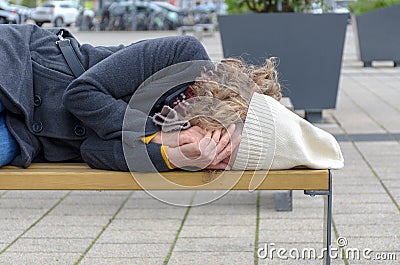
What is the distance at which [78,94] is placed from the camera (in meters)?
3.20

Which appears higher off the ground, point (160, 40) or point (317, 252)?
point (160, 40)

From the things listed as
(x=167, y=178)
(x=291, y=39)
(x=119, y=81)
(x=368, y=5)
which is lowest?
(x=368, y=5)

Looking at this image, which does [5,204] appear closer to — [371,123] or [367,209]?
[367,209]

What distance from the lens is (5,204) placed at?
4.91 metres

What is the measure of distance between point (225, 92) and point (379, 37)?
11.9 metres

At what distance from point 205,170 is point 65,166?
66cm

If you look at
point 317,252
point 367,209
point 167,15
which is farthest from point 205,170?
point 167,15

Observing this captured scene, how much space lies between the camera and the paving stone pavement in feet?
12.8

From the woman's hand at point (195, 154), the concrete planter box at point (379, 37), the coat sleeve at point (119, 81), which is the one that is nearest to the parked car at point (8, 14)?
the concrete planter box at point (379, 37)

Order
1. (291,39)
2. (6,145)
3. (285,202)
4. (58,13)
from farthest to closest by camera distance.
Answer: (58,13), (291,39), (285,202), (6,145)

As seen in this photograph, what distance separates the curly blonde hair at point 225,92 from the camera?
312 cm

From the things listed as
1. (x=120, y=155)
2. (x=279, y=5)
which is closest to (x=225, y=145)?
(x=120, y=155)

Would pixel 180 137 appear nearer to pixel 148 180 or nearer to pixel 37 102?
pixel 148 180
